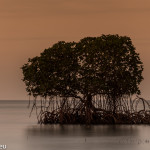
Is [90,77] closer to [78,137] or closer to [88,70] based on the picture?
[88,70]

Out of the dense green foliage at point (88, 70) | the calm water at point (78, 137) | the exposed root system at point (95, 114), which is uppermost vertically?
the dense green foliage at point (88, 70)

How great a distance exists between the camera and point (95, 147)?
3247 cm

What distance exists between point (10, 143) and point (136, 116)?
34.1 ft

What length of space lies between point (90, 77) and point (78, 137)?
5913mm

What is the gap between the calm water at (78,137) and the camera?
32.8m

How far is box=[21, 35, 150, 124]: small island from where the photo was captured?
4231cm

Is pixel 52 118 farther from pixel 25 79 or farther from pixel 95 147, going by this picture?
pixel 95 147

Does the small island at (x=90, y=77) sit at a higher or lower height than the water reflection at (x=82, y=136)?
higher

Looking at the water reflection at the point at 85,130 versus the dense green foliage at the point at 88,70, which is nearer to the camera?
the water reflection at the point at 85,130

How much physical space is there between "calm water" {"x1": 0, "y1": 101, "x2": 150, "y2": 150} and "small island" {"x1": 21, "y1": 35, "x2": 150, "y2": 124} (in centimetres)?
99

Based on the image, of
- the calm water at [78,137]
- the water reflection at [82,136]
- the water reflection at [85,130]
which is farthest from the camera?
the water reflection at [85,130]

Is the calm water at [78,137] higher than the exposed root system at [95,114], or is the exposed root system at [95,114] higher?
the exposed root system at [95,114]

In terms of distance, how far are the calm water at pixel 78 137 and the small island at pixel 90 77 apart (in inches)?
39.0

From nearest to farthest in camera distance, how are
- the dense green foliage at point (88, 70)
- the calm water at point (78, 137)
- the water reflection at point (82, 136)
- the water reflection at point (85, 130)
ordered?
the calm water at point (78, 137), the water reflection at point (82, 136), the water reflection at point (85, 130), the dense green foliage at point (88, 70)
